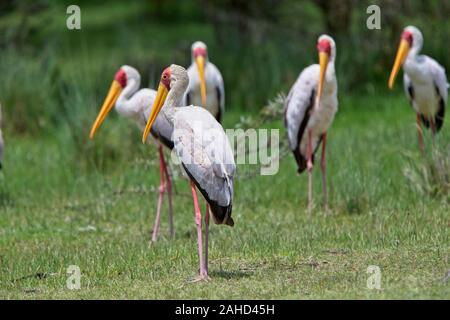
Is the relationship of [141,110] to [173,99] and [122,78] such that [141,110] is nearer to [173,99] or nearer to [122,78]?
[122,78]

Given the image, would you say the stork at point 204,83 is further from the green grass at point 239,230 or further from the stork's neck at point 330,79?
the stork's neck at point 330,79

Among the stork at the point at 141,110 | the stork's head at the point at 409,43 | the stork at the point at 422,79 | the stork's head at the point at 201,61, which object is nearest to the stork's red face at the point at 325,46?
the stork at the point at 422,79

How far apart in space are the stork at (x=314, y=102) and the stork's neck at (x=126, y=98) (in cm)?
134

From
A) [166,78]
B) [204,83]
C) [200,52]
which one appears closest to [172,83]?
[166,78]

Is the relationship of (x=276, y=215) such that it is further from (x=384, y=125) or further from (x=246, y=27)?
Answer: (x=246, y=27)

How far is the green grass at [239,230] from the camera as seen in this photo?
6391mm

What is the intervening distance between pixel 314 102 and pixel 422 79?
154 cm

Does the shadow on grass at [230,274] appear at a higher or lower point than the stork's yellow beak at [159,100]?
lower

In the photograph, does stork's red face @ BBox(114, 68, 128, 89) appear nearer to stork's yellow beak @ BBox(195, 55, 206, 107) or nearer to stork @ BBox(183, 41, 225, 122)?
stork's yellow beak @ BBox(195, 55, 206, 107)

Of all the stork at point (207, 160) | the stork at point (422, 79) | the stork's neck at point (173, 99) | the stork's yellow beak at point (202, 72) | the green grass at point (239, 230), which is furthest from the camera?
the stork's yellow beak at point (202, 72)

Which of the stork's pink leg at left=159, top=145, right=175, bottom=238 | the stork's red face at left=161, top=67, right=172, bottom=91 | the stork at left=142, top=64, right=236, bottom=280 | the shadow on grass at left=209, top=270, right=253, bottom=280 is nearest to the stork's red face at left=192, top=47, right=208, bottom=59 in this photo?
the stork's pink leg at left=159, top=145, right=175, bottom=238

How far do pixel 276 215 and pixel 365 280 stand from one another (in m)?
2.92

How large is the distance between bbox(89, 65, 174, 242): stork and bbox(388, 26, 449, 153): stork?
8.61 ft
